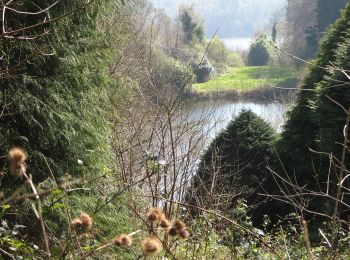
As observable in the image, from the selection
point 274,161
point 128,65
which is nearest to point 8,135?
point 274,161

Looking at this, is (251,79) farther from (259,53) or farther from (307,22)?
(259,53)

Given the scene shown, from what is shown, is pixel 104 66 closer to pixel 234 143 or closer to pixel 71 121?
pixel 71 121

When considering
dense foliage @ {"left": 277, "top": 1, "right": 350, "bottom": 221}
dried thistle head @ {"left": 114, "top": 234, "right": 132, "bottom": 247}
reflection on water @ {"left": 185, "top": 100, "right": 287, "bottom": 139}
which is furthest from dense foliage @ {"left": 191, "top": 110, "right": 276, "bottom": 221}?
dried thistle head @ {"left": 114, "top": 234, "right": 132, "bottom": 247}

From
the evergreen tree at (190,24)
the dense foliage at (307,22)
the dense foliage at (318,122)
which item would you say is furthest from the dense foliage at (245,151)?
the evergreen tree at (190,24)

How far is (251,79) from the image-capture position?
36.4 metres

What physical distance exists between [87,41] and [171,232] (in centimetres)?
379

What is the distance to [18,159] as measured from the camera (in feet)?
3.93

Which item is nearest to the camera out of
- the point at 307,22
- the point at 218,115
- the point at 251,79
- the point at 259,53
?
the point at 218,115

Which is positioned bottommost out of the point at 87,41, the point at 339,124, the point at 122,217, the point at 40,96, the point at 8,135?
the point at 122,217

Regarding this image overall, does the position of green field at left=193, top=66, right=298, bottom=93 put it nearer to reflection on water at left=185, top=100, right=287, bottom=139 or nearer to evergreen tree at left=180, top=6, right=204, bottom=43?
reflection on water at left=185, top=100, right=287, bottom=139

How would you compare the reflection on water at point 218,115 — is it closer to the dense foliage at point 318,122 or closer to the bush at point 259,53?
the dense foliage at point 318,122

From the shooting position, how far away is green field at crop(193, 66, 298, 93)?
108ft

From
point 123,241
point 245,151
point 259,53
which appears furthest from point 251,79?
point 123,241

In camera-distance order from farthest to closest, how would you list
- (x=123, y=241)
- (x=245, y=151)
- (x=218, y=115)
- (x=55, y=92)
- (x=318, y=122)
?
(x=218, y=115), (x=245, y=151), (x=318, y=122), (x=55, y=92), (x=123, y=241)
